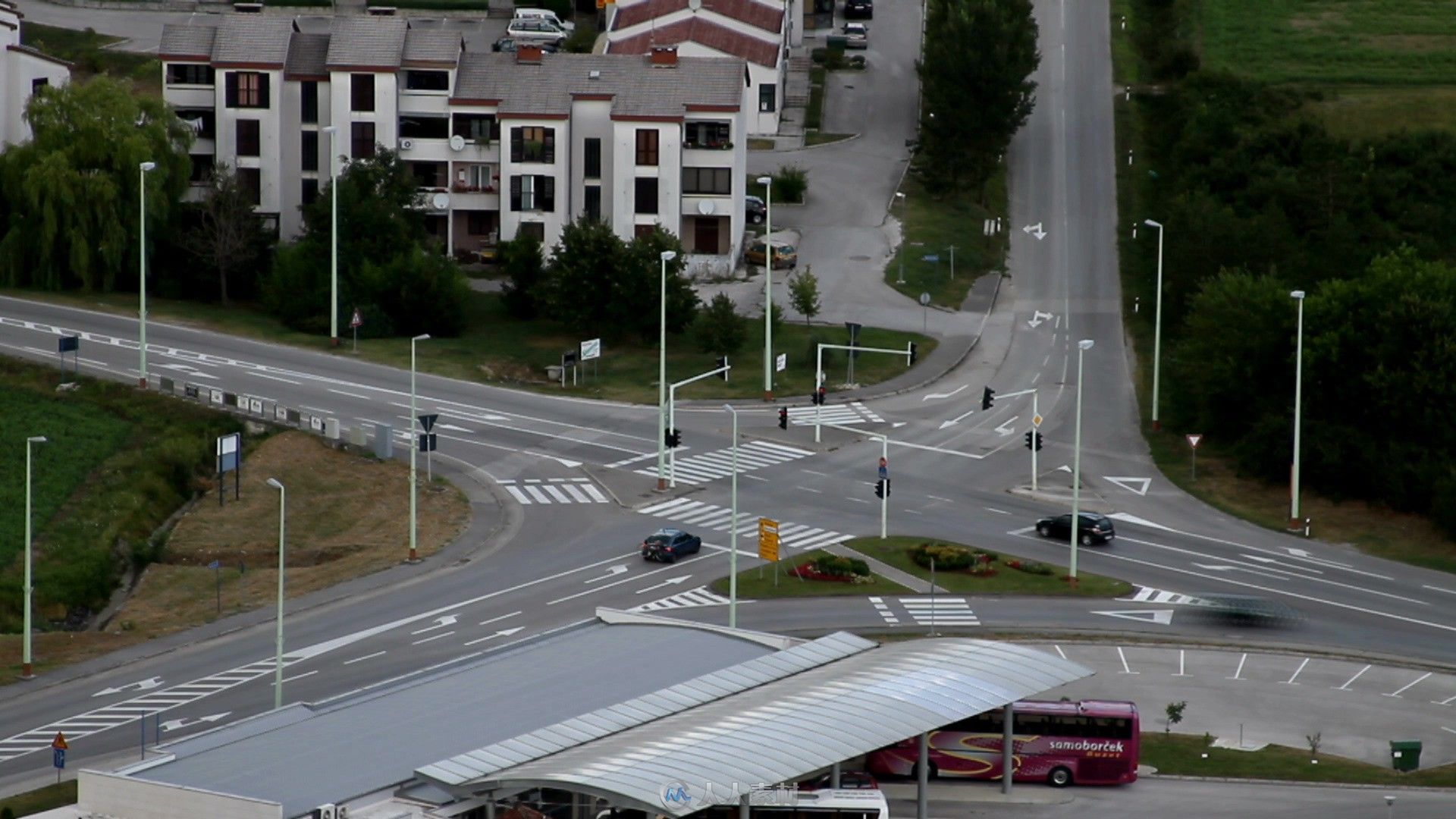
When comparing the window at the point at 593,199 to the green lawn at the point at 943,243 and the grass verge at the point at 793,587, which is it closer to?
the green lawn at the point at 943,243

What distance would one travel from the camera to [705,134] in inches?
5049

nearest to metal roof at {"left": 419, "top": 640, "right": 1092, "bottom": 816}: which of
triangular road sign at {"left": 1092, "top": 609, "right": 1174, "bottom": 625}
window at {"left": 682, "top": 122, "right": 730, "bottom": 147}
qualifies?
triangular road sign at {"left": 1092, "top": 609, "right": 1174, "bottom": 625}

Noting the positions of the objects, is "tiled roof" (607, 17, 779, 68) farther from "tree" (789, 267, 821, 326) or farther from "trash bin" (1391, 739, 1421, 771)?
"trash bin" (1391, 739, 1421, 771)

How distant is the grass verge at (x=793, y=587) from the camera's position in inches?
3334

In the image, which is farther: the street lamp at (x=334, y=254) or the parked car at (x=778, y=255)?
the parked car at (x=778, y=255)

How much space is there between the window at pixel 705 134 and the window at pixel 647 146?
5.80 ft

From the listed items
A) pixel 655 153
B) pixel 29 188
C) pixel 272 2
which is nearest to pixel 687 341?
pixel 655 153

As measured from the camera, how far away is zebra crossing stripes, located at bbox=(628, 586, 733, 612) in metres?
83.1

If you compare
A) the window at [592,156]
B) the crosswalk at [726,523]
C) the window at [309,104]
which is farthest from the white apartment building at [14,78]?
the crosswalk at [726,523]

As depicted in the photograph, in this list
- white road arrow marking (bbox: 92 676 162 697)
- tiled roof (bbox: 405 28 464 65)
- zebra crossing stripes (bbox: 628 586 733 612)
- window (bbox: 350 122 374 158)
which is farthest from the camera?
tiled roof (bbox: 405 28 464 65)

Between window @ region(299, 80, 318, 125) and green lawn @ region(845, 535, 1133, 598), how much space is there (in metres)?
56.5

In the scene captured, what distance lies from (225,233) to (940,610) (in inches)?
2230

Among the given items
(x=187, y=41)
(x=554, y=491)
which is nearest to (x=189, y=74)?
(x=187, y=41)

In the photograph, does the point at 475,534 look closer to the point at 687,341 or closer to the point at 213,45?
the point at 687,341
